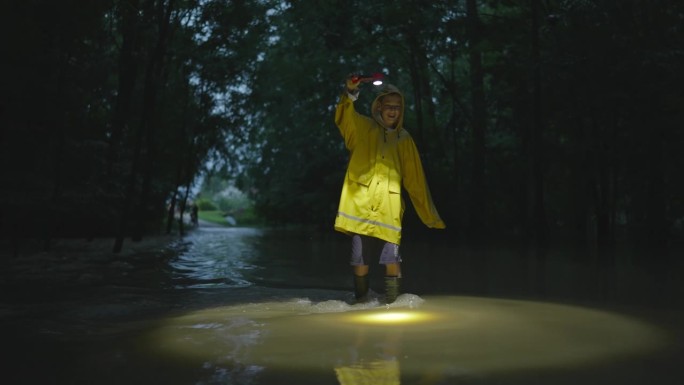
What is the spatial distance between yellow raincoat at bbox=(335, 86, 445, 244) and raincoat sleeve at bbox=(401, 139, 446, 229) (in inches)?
3.4

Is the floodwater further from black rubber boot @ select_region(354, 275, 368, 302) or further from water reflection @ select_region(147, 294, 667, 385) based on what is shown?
black rubber boot @ select_region(354, 275, 368, 302)

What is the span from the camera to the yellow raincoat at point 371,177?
670 cm

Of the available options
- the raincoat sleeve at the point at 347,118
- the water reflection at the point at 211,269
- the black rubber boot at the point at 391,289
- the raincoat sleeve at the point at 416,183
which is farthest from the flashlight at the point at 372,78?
the water reflection at the point at 211,269

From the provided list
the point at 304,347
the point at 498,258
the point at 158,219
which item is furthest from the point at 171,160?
the point at 304,347

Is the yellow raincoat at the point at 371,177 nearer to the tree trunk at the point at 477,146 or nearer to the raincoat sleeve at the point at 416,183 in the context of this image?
the raincoat sleeve at the point at 416,183

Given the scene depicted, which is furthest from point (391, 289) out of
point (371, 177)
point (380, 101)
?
point (380, 101)

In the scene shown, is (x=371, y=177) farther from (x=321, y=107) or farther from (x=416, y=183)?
(x=321, y=107)

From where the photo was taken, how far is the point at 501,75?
2370 cm

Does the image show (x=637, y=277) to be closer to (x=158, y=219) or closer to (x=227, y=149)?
(x=158, y=219)

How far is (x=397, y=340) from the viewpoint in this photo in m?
4.88

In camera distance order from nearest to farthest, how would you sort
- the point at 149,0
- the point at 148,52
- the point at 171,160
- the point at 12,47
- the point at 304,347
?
1. the point at 304,347
2. the point at 12,47
3. the point at 149,0
4. the point at 148,52
5. the point at 171,160

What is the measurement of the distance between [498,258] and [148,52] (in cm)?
1373

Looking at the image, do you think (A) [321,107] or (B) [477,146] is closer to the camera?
(B) [477,146]

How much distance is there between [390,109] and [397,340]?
2.80 metres
